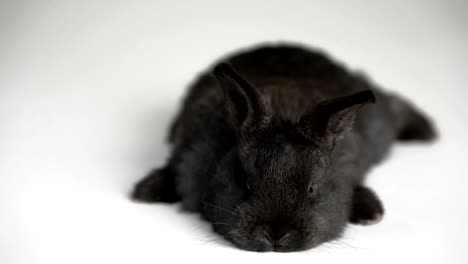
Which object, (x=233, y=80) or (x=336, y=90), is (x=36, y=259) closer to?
(x=233, y=80)

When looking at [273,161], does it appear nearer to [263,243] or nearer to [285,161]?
[285,161]

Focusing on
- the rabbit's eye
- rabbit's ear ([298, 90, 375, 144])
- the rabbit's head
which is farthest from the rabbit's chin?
rabbit's ear ([298, 90, 375, 144])

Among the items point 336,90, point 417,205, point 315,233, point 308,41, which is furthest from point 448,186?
point 308,41

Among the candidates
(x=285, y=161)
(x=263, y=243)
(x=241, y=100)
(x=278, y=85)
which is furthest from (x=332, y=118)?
(x=278, y=85)

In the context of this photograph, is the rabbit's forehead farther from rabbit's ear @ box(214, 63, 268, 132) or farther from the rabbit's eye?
rabbit's ear @ box(214, 63, 268, 132)

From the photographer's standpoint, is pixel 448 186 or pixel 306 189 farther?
pixel 448 186

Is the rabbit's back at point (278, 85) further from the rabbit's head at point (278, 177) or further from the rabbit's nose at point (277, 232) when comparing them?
the rabbit's nose at point (277, 232)

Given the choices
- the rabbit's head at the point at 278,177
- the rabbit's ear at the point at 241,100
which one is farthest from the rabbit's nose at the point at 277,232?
the rabbit's ear at the point at 241,100
